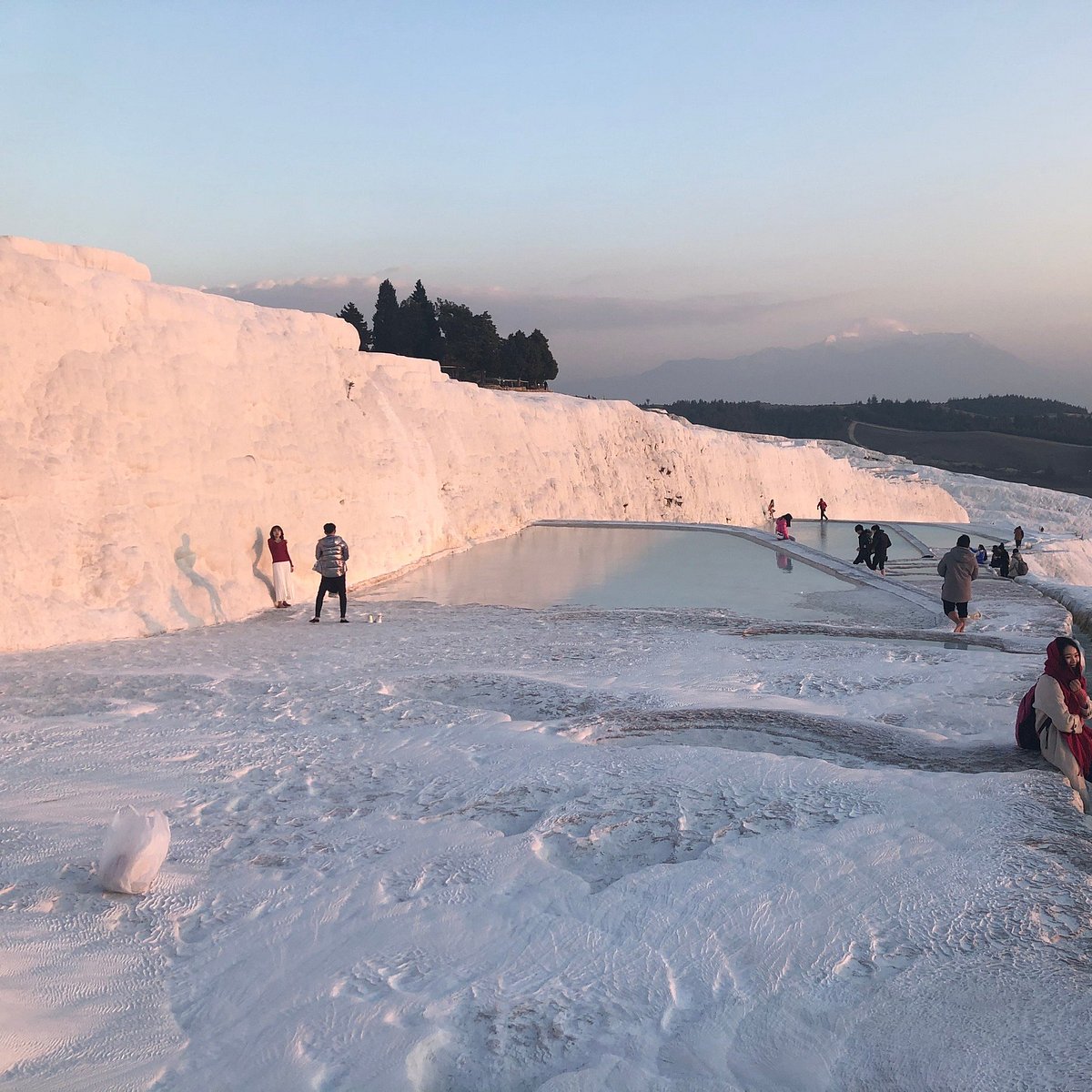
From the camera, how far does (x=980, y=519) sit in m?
49.2

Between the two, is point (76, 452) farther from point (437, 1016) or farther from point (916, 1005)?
point (916, 1005)

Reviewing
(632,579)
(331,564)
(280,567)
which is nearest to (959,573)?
(632,579)

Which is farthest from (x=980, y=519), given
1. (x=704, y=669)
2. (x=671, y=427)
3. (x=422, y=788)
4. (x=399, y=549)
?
(x=422, y=788)

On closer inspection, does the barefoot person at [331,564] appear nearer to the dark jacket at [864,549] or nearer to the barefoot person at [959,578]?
the barefoot person at [959,578]

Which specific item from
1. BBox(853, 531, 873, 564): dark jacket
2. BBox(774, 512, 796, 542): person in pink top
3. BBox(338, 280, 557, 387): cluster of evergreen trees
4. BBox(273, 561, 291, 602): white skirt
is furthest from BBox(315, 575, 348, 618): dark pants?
BBox(338, 280, 557, 387): cluster of evergreen trees

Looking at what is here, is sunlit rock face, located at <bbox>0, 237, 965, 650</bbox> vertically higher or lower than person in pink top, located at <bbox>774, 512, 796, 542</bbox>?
higher

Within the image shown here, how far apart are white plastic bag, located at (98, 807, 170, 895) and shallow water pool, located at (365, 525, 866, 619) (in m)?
8.04

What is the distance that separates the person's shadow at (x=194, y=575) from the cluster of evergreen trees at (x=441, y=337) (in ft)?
124

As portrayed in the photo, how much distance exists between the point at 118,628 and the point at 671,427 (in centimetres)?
2743

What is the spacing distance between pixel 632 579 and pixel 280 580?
496 centimetres

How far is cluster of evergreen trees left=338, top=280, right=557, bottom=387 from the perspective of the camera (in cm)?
4844

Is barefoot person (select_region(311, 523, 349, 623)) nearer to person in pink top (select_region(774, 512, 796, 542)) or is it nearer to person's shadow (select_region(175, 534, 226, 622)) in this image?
person's shadow (select_region(175, 534, 226, 622))

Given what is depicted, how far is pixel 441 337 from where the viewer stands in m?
49.5

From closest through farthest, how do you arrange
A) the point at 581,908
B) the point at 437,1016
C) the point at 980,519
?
the point at 437,1016
the point at 581,908
the point at 980,519
